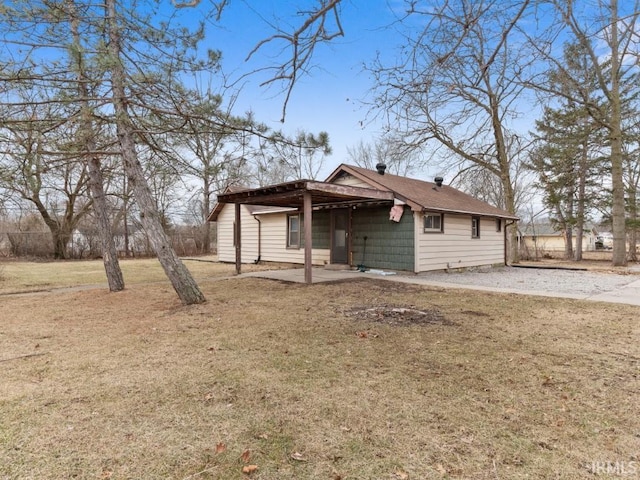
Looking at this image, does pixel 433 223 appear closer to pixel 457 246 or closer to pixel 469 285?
pixel 457 246

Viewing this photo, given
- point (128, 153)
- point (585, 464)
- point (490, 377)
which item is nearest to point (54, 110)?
point (128, 153)

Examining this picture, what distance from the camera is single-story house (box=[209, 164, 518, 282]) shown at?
33.0 ft

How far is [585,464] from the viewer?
76.2 inches

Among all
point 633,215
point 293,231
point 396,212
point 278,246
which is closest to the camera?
point 396,212

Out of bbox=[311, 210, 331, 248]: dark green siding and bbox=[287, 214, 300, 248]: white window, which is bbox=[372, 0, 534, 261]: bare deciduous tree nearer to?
bbox=[311, 210, 331, 248]: dark green siding

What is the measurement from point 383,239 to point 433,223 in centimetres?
163

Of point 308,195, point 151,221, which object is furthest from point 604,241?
point 151,221

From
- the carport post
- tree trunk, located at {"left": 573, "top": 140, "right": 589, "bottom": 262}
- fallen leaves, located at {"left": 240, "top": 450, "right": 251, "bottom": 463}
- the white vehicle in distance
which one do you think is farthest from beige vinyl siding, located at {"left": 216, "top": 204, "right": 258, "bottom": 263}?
the white vehicle in distance

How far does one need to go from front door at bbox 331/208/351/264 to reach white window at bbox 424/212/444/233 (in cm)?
273

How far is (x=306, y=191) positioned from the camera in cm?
841

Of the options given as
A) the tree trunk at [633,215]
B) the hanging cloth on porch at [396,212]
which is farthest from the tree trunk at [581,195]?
the hanging cloth on porch at [396,212]

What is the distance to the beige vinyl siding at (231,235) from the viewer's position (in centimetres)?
1612

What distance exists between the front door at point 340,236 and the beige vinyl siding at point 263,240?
0.47 meters

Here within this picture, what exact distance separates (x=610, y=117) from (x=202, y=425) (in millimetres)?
18128
